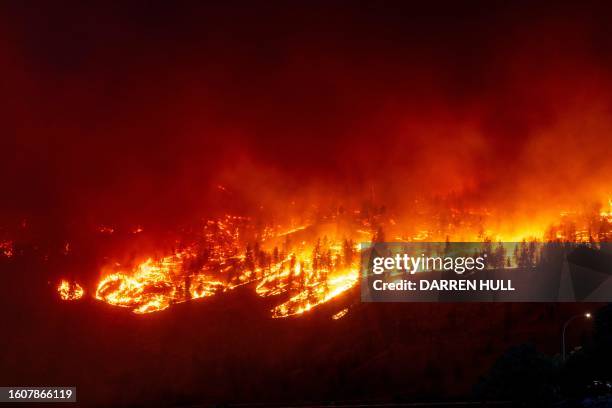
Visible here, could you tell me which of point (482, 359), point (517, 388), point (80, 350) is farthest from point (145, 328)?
point (517, 388)

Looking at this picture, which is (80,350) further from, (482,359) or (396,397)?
(482,359)

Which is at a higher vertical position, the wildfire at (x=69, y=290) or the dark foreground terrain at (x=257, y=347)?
the wildfire at (x=69, y=290)

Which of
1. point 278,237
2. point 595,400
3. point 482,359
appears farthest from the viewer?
point 278,237

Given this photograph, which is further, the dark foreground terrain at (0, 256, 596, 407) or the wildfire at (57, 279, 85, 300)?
the wildfire at (57, 279, 85, 300)

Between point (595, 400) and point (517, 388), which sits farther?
point (517, 388)

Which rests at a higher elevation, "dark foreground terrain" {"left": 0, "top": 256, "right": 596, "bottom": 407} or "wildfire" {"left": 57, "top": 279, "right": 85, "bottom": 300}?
"wildfire" {"left": 57, "top": 279, "right": 85, "bottom": 300}

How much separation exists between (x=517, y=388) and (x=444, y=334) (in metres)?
34.8

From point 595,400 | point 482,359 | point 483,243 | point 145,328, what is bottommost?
point 595,400

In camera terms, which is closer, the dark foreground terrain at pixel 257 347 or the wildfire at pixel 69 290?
the dark foreground terrain at pixel 257 347

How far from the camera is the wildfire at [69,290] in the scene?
81.6 metres

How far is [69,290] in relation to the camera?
82375 mm

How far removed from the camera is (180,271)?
277ft

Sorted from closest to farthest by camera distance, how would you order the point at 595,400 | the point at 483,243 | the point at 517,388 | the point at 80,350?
the point at 595,400 → the point at 517,388 → the point at 80,350 → the point at 483,243

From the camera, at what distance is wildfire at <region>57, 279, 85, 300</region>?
8162 cm
